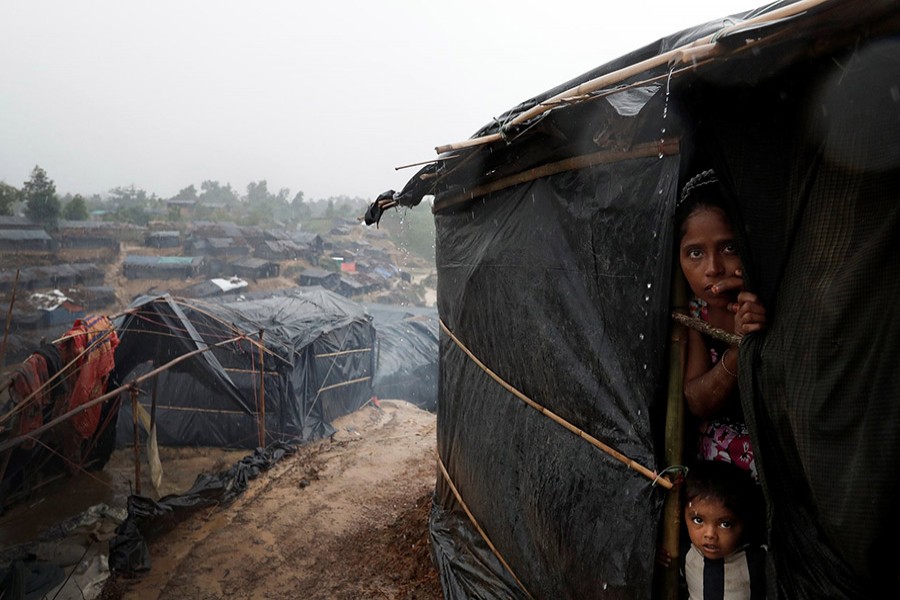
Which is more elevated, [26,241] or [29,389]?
[26,241]

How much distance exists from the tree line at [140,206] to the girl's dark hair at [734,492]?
29.9m

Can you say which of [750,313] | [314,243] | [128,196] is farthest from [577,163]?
[128,196]

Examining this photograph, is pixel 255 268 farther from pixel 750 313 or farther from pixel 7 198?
pixel 750 313

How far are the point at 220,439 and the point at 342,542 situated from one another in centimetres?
571

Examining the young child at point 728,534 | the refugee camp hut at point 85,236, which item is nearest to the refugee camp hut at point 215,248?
the refugee camp hut at point 85,236

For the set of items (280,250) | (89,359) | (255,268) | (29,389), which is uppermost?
(280,250)

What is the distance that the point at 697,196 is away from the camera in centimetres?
169

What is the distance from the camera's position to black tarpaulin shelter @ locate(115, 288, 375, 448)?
8.50 m

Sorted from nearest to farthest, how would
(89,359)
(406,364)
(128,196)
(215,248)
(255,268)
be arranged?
(89,359) < (406,364) < (255,268) < (215,248) < (128,196)

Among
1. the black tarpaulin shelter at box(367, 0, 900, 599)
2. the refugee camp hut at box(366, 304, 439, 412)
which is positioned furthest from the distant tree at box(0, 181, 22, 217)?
Answer: the black tarpaulin shelter at box(367, 0, 900, 599)

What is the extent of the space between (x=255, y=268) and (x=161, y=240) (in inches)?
284

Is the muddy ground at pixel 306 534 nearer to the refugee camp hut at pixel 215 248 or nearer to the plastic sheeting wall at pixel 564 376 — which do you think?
the plastic sheeting wall at pixel 564 376

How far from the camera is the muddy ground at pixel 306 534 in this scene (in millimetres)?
4531

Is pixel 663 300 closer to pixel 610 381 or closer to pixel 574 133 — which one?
pixel 610 381
